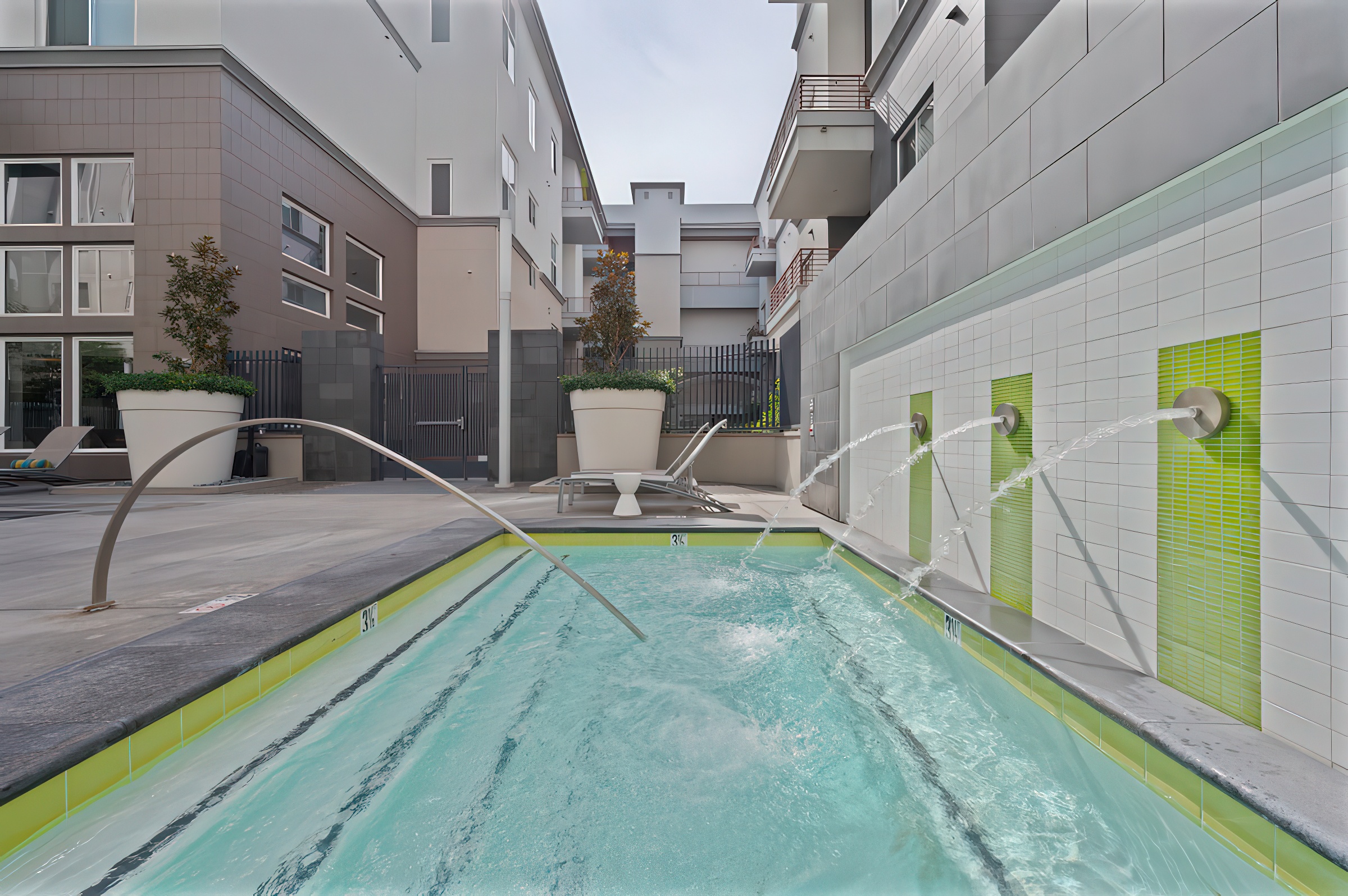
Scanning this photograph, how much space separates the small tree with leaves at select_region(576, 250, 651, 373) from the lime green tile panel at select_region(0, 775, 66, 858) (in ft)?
25.7

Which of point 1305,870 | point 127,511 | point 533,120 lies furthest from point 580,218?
point 1305,870

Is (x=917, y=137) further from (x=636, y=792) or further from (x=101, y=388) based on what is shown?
(x=101, y=388)

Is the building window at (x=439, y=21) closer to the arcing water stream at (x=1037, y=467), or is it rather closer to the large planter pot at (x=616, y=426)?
the large planter pot at (x=616, y=426)

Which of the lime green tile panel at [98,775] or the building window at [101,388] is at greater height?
the building window at [101,388]

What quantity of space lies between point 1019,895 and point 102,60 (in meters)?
15.3

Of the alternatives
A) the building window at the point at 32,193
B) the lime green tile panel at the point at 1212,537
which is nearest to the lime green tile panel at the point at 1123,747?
the lime green tile panel at the point at 1212,537

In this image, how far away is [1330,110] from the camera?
132 cm

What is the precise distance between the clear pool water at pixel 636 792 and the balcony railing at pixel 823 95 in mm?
7652

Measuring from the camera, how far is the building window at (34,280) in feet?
31.7

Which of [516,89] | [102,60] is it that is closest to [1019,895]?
[102,60]

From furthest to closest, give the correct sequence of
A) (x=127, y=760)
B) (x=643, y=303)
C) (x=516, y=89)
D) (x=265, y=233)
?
1. (x=643, y=303)
2. (x=516, y=89)
3. (x=265, y=233)
4. (x=127, y=760)

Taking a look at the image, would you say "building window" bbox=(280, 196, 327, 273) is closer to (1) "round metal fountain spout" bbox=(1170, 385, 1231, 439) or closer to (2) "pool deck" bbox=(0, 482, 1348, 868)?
(2) "pool deck" bbox=(0, 482, 1348, 868)

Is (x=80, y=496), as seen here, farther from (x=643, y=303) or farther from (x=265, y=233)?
(x=643, y=303)

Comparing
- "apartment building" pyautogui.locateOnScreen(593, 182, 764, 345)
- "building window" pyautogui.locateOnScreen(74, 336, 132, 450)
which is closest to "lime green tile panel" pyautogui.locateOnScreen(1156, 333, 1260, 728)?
"building window" pyautogui.locateOnScreen(74, 336, 132, 450)
